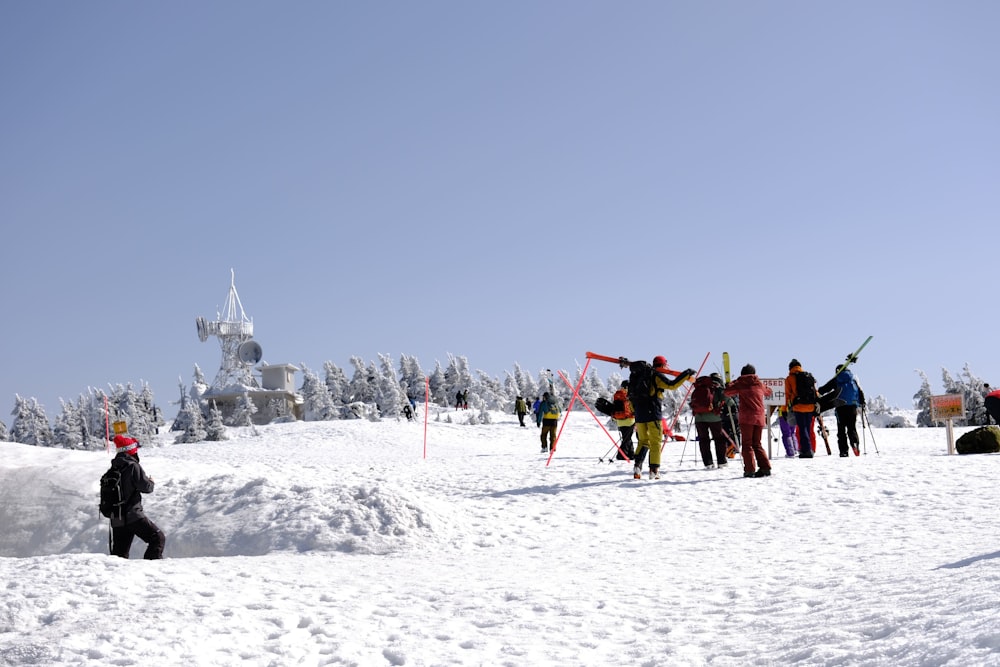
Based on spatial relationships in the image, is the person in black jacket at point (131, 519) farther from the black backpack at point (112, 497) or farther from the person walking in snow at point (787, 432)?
the person walking in snow at point (787, 432)

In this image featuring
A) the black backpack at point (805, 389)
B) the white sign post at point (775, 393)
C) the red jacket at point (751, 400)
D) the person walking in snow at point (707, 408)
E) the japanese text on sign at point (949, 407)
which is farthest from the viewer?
the white sign post at point (775, 393)

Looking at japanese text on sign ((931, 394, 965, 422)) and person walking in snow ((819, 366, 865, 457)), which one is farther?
person walking in snow ((819, 366, 865, 457))

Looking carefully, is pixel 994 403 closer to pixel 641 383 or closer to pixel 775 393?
pixel 775 393

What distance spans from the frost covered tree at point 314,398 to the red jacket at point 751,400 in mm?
42871

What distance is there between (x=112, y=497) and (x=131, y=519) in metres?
0.35

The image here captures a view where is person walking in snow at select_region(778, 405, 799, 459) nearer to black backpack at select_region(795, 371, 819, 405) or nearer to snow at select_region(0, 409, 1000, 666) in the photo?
black backpack at select_region(795, 371, 819, 405)

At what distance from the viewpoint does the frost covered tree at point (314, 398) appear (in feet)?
192

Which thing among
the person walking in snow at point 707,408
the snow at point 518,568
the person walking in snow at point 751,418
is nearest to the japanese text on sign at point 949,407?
the snow at point 518,568

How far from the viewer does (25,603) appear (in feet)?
22.1

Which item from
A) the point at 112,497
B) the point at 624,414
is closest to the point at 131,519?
the point at 112,497

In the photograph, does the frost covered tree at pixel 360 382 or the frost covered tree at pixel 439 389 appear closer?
the frost covered tree at pixel 360 382

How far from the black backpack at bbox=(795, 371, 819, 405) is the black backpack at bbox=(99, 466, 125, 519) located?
12468 millimetres

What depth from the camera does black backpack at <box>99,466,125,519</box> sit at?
9.70m

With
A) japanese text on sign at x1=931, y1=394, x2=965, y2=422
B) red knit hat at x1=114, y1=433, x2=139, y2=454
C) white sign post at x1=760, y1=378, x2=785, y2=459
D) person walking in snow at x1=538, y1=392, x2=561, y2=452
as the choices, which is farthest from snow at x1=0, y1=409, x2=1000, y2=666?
person walking in snow at x1=538, y1=392, x2=561, y2=452
